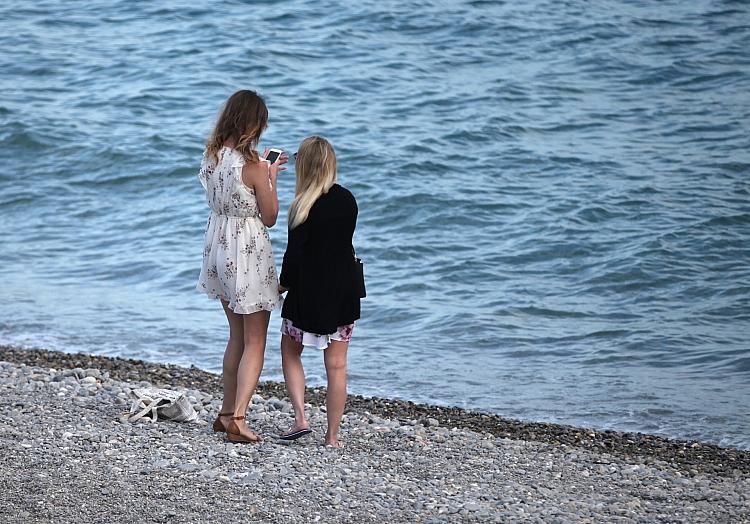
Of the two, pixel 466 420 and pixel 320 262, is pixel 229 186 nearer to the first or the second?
pixel 320 262

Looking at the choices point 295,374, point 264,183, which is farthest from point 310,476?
Result: point 264,183

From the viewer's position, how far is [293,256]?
5.56 meters

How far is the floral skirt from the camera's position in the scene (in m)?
5.64

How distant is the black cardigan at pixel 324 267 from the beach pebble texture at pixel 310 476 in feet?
2.43

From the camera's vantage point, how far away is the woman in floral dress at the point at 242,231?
5.46m

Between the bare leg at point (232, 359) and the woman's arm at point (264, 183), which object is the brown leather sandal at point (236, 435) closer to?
the bare leg at point (232, 359)

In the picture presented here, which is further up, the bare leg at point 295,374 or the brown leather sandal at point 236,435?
the bare leg at point 295,374

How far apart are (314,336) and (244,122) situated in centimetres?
117

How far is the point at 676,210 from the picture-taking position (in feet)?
43.7

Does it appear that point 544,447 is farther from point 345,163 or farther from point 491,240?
point 345,163

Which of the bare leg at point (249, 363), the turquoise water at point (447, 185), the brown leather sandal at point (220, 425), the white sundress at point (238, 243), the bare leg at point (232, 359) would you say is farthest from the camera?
the turquoise water at point (447, 185)

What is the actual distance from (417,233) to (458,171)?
2.30 meters

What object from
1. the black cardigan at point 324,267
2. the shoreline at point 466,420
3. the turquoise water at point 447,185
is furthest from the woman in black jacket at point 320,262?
the turquoise water at point 447,185

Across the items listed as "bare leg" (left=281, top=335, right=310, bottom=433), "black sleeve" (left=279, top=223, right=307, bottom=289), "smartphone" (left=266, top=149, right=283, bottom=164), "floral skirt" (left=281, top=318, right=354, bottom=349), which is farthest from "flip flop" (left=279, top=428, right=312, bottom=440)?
"smartphone" (left=266, top=149, right=283, bottom=164)
